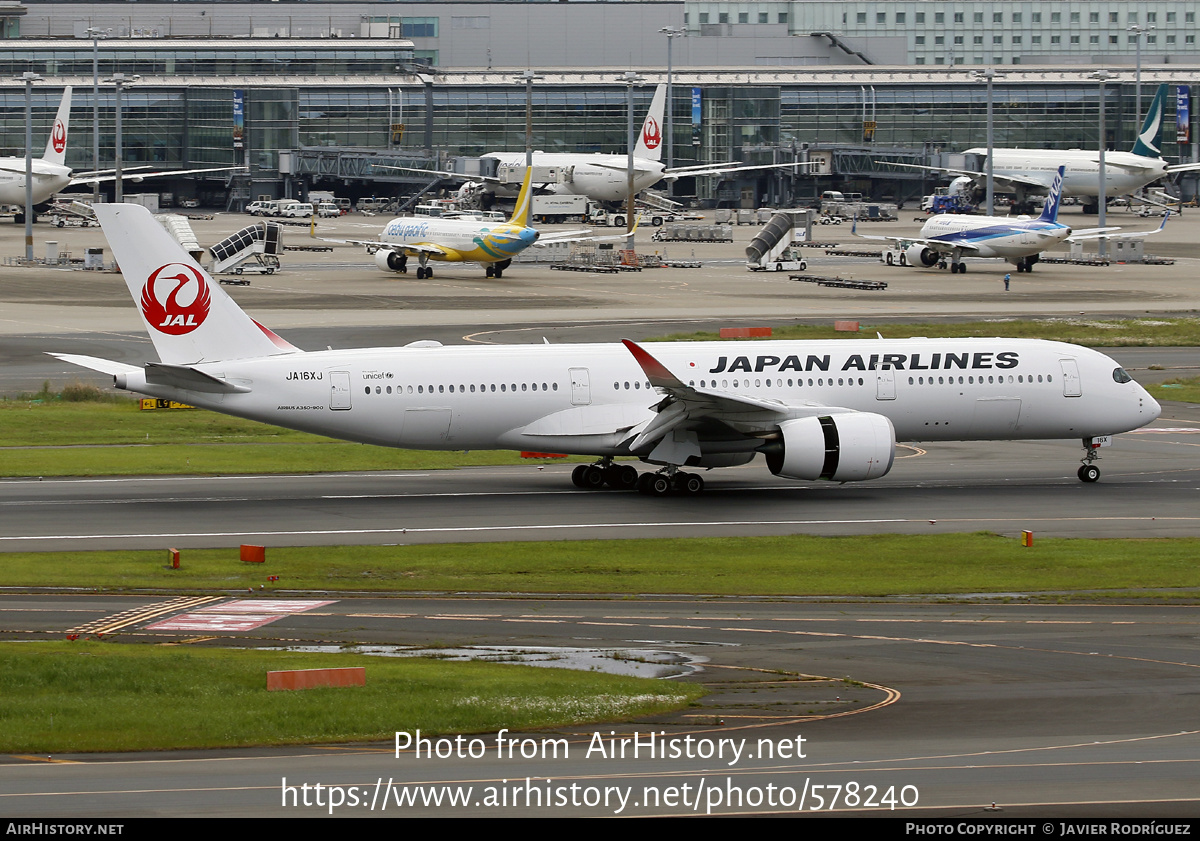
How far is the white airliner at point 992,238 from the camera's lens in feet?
401

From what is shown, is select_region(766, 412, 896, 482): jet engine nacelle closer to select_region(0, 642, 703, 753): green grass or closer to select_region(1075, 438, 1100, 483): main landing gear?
select_region(1075, 438, 1100, 483): main landing gear

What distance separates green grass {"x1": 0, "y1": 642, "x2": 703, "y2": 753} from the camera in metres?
21.9

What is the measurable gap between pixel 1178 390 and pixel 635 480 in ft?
102

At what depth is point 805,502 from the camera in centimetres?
4522

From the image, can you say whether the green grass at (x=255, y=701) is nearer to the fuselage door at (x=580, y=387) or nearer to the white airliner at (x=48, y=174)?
the fuselage door at (x=580, y=387)

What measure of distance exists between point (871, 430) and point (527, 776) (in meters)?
25.7

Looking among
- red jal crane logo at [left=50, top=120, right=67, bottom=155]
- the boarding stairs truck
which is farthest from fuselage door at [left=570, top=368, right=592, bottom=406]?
red jal crane logo at [left=50, top=120, right=67, bottom=155]

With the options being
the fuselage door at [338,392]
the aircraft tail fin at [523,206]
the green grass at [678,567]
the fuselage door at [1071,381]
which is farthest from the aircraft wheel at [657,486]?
the aircraft tail fin at [523,206]

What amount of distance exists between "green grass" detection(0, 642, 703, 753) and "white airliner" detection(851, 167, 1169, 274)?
336 feet

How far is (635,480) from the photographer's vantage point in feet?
156

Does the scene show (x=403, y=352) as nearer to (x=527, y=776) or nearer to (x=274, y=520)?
(x=274, y=520)

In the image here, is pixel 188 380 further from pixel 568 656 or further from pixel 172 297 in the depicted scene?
pixel 568 656

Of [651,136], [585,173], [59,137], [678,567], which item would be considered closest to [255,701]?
[678,567]

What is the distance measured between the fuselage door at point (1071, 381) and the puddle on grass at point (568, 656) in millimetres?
24199
